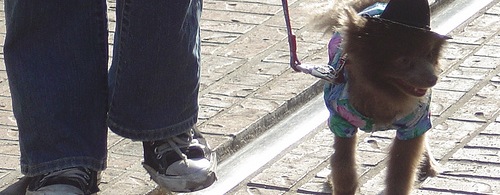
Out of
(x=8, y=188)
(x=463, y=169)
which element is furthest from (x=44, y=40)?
(x=463, y=169)

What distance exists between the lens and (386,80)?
4.08 meters

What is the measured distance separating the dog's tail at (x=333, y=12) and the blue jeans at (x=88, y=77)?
0.55m

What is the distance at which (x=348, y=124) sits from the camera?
429 centimetres

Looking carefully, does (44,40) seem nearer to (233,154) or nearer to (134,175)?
(134,175)

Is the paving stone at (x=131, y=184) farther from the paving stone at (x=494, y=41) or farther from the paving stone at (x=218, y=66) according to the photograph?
the paving stone at (x=494, y=41)

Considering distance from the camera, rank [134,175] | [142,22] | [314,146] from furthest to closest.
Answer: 1. [314,146]
2. [134,175]
3. [142,22]

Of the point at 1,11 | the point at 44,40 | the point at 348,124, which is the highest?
the point at 44,40

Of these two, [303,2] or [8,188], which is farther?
[303,2]

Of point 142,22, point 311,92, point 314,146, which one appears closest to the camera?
point 142,22

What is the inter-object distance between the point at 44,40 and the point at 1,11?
2.81 metres

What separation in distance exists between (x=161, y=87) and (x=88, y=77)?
0.28 metres

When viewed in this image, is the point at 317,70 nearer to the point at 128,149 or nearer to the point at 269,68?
the point at 128,149

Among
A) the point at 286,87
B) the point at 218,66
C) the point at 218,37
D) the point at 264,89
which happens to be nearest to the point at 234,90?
the point at 264,89

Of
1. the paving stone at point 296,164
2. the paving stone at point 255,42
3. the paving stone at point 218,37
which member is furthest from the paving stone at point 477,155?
the paving stone at point 218,37
